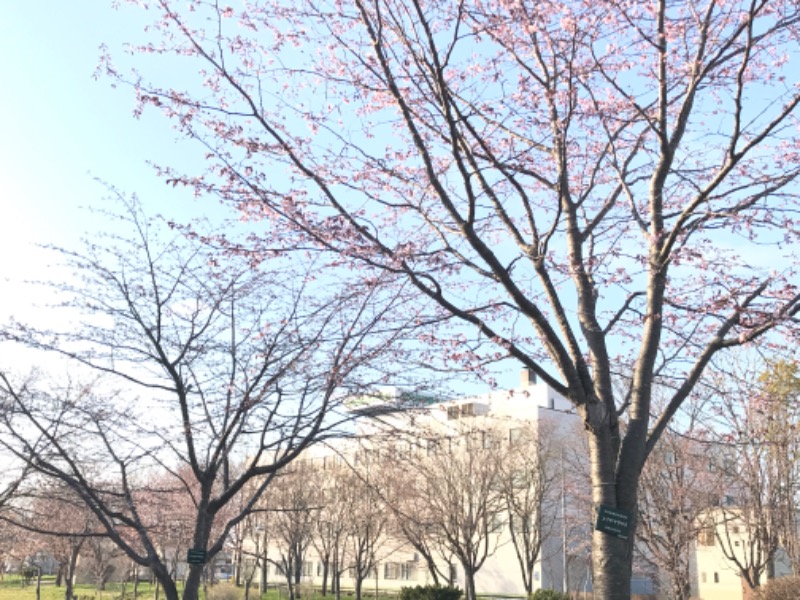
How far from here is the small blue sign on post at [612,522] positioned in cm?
555

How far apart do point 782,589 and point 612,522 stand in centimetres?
846

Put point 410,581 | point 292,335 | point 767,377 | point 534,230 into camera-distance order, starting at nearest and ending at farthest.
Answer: point 534,230 < point 292,335 < point 767,377 < point 410,581

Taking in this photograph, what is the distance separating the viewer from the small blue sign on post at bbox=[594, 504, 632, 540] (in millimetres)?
5551

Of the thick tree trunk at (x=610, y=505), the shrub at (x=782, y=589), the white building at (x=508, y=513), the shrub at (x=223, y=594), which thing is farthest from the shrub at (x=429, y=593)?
the thick tree trunk at (x=610, y=505)

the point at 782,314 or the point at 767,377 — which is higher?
the point at 767,377

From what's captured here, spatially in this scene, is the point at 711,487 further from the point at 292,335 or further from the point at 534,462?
the point at 292,335

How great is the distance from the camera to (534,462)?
30.4 metres

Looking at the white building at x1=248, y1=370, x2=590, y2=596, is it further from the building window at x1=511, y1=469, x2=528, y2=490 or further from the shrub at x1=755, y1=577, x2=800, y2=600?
the shrub at x1=755, y1=577, x2=800, y2=600

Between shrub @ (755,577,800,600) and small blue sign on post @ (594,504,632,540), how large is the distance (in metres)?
8.06

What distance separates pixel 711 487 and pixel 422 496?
11.2 metres

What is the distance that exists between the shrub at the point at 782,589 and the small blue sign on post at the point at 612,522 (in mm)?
8056

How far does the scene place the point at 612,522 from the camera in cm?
555

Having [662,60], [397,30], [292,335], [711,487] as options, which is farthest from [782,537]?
[397,30]

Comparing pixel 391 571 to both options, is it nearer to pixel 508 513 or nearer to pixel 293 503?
pixel 293 503
